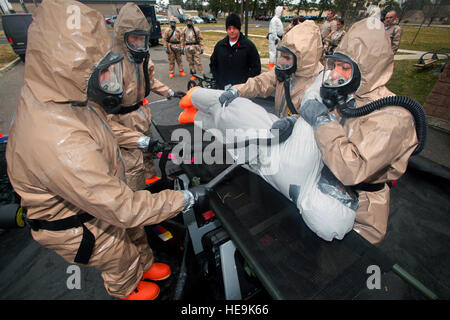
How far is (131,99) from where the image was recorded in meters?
2.16

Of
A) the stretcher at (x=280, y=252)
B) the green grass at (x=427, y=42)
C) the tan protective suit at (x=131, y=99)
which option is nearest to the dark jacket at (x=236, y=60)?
the tan protective suit at (x=131, y=99)

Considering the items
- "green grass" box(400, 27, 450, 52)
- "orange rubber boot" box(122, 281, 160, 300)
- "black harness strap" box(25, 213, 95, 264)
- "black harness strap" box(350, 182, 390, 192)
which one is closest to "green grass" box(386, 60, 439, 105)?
"green grass" box(400, 27, 450, 52)

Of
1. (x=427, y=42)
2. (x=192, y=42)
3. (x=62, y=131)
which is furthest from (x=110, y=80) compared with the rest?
(x=427, y=42)

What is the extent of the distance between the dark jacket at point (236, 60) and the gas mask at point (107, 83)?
243cm

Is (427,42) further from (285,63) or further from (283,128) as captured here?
(283,128)

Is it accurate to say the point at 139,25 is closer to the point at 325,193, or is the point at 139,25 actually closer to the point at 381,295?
the point at 325,193

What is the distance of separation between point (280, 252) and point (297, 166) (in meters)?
0.48

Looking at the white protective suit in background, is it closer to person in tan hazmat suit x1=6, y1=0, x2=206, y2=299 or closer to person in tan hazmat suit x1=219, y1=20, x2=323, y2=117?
person in tan hazmat suit x1=219, y1=20, x2=323, y2=117

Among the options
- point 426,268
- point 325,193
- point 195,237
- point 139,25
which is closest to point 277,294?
point 325,193

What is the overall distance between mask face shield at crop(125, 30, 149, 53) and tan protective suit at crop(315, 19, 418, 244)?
5.99 feet

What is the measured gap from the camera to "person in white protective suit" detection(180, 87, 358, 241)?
3.64ft

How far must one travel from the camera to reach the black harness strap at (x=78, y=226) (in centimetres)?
117

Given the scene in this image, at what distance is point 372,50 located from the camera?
3.73ft

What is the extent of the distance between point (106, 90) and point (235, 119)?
812 millimetres
